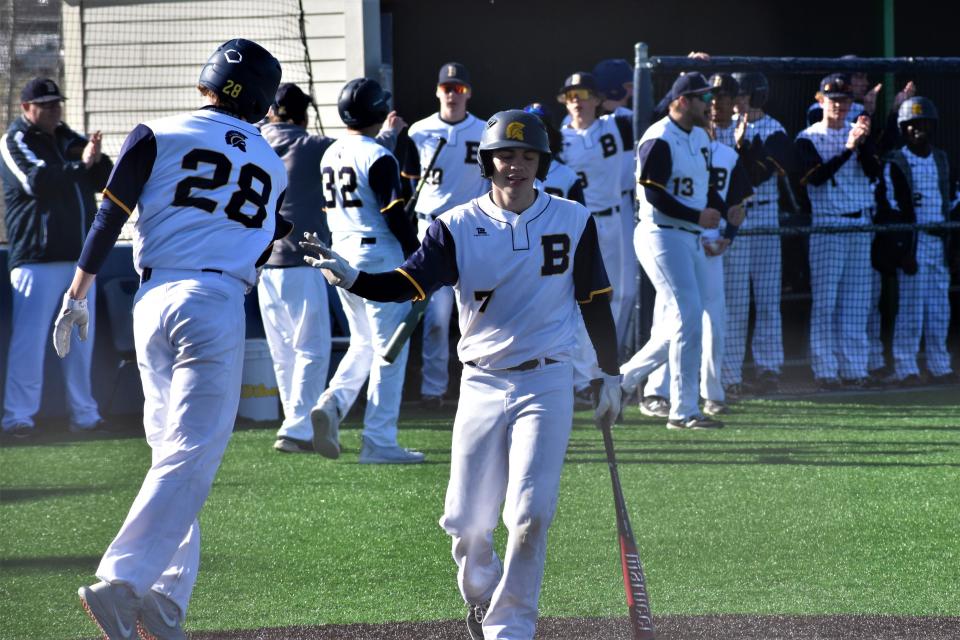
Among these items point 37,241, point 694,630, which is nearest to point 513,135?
point 694,630

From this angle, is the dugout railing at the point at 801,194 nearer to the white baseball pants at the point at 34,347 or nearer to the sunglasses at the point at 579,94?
the sunglasses at the point at 579,94

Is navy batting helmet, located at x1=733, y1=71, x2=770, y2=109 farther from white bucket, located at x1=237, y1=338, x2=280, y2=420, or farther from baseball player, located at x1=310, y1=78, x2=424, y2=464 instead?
white bucket, located at x1=237, y1=338, x2=280, y2=420

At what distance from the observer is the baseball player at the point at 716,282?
9.08m

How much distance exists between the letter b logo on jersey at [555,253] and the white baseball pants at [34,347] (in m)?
5.42

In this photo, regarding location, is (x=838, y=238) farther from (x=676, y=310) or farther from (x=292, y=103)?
(x=292, y=103)

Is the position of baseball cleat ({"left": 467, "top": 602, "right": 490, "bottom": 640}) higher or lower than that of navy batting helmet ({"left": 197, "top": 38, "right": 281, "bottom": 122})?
lower

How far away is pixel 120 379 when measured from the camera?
983 cm

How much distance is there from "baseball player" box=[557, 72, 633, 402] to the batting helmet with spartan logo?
5.25 metres

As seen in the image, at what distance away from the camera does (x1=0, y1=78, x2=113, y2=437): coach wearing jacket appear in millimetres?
9188

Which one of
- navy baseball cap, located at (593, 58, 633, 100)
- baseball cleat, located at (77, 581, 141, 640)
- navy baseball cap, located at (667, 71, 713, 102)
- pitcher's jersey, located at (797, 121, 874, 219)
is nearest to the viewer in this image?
baseball cleat, located at (77, 581, 141, 640)

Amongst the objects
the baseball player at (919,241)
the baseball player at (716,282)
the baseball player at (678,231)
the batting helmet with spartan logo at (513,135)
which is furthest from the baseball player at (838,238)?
the batting helmet with spartan logo at (513,135)

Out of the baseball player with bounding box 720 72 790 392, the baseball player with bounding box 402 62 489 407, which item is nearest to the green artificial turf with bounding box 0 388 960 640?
the baseball player with bounding box 720 72 790 392

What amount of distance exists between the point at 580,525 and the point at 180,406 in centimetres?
245

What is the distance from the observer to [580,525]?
638 centimetres
